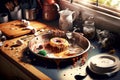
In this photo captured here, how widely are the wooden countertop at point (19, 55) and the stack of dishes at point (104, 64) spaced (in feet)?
1.00

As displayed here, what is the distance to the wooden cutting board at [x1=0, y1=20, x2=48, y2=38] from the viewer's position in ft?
7.20

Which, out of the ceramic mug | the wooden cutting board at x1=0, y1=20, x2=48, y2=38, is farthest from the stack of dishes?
the ceramic mug

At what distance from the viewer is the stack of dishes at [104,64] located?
5.58 ft

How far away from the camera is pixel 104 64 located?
1.75 meters

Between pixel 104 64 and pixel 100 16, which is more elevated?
pixel 100 16

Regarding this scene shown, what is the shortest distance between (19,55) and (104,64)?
1.94ft

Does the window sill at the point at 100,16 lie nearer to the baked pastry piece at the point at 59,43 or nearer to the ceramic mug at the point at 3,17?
the baked pastry piece at the point at 59,43

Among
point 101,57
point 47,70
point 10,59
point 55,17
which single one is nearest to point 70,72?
point 47,70

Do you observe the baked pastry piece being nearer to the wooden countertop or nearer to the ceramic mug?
the wooden countertop

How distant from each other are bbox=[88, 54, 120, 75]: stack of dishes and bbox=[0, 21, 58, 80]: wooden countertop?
1.00 feet

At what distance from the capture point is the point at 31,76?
1.73 meters

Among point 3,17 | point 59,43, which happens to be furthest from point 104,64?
point 3,17

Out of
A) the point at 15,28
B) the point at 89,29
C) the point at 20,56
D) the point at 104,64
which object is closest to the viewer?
the point at 104,64

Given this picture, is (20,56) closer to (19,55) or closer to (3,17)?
(19,55)
